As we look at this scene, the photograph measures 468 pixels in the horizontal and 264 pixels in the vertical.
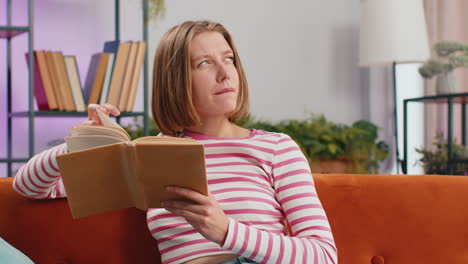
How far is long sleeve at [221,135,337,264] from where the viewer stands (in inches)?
41.3

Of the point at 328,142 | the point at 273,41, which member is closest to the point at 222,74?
the point at 328,142

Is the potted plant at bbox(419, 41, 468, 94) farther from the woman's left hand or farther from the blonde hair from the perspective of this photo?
the woman's left hand

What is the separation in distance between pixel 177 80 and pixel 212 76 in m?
0.07

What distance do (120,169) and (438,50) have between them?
2.67 meters

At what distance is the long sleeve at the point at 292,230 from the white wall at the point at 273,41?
250 cm

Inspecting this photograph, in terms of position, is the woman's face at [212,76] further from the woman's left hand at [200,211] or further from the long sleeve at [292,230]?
the woman's left hand at [200,211]

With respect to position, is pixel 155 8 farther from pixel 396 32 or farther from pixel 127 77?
pixel 396 32

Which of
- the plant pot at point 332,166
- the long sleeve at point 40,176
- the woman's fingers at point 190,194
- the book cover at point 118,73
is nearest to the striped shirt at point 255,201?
the long sleeve at point 40,176

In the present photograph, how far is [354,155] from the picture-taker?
3715mm

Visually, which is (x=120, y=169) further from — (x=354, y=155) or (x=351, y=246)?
(x=354, y=155)

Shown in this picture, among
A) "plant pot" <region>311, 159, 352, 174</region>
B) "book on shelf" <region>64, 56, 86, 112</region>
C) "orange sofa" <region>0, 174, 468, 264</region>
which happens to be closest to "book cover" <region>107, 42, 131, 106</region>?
"book on shelf" <region>64, 56, 86, 112</region>

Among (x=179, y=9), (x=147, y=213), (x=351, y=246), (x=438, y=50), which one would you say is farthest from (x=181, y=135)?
(x=179, y=9)

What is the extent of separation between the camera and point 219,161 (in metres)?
1.24

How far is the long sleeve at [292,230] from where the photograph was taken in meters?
1.05
